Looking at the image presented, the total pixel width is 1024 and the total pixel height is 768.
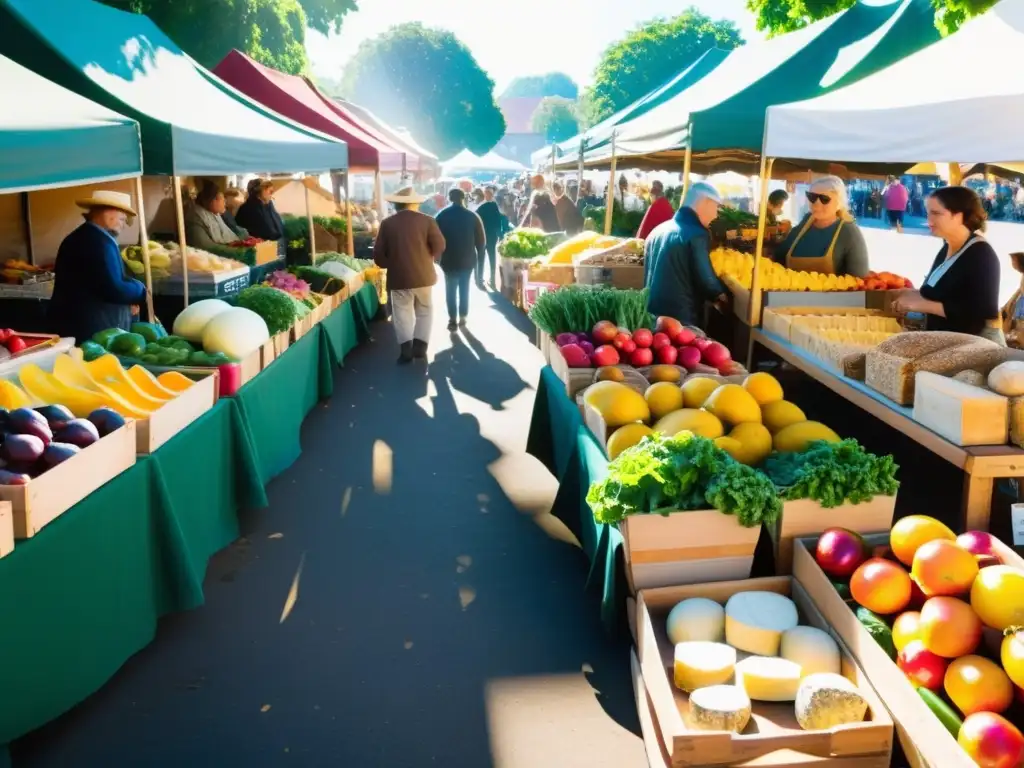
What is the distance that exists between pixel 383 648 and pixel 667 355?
232 cm

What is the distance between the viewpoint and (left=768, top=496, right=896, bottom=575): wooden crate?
3.38 m

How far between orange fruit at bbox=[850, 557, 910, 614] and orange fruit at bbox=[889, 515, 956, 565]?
0.11 metres

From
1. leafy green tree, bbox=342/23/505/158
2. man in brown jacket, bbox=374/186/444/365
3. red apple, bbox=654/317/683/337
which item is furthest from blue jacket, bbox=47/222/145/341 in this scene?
leafy green tree, bbox=342/23/505/158

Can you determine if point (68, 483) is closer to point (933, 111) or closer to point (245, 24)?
point (933, 111)

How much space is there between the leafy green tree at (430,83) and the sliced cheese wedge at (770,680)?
214 ft

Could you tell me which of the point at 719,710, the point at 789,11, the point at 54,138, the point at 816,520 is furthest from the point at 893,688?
the point at 789,11

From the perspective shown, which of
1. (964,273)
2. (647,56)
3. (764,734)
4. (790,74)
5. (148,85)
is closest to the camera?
(764,734)

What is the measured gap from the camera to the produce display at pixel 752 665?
8.48 ft

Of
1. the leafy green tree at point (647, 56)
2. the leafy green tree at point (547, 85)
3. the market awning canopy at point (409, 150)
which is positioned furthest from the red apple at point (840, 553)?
the leafy green tree at point (547, 85)

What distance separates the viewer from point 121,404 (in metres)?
3.89

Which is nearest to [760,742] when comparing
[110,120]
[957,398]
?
[957,398]

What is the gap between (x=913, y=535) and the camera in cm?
303

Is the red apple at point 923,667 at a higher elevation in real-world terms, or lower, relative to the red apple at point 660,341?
lower

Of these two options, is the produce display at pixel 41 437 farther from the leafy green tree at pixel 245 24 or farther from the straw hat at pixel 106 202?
the leafy green tree at pixel 245 24
